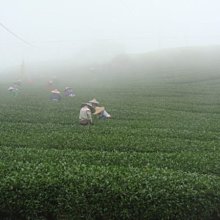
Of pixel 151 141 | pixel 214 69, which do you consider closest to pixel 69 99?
pixel 151 141

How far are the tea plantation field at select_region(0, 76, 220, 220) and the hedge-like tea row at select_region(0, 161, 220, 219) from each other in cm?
3

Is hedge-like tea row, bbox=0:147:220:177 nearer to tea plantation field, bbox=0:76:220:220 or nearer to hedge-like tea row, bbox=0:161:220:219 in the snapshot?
tea plantation field, bbox=0:76:220:220

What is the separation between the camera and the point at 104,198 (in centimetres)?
1225

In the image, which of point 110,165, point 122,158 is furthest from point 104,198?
point 122,158

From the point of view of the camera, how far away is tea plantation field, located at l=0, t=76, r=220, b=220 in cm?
1222

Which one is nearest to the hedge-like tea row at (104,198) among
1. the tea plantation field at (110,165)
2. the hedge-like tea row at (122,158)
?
the tea plantation field at (110,165)

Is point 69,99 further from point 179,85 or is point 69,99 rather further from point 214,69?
point 214,69

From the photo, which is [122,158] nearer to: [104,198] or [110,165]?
[110,165]

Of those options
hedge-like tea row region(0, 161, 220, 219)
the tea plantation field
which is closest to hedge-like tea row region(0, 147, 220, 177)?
the tea plantation field

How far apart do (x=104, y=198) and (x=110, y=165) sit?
3.92m

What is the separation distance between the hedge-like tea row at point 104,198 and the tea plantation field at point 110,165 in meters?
0.03

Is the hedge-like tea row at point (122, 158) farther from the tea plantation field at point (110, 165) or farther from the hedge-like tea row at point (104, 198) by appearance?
the hedge-like tea row at point (104, 198)

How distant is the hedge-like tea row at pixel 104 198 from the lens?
39.7ft

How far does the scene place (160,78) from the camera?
204 feet
